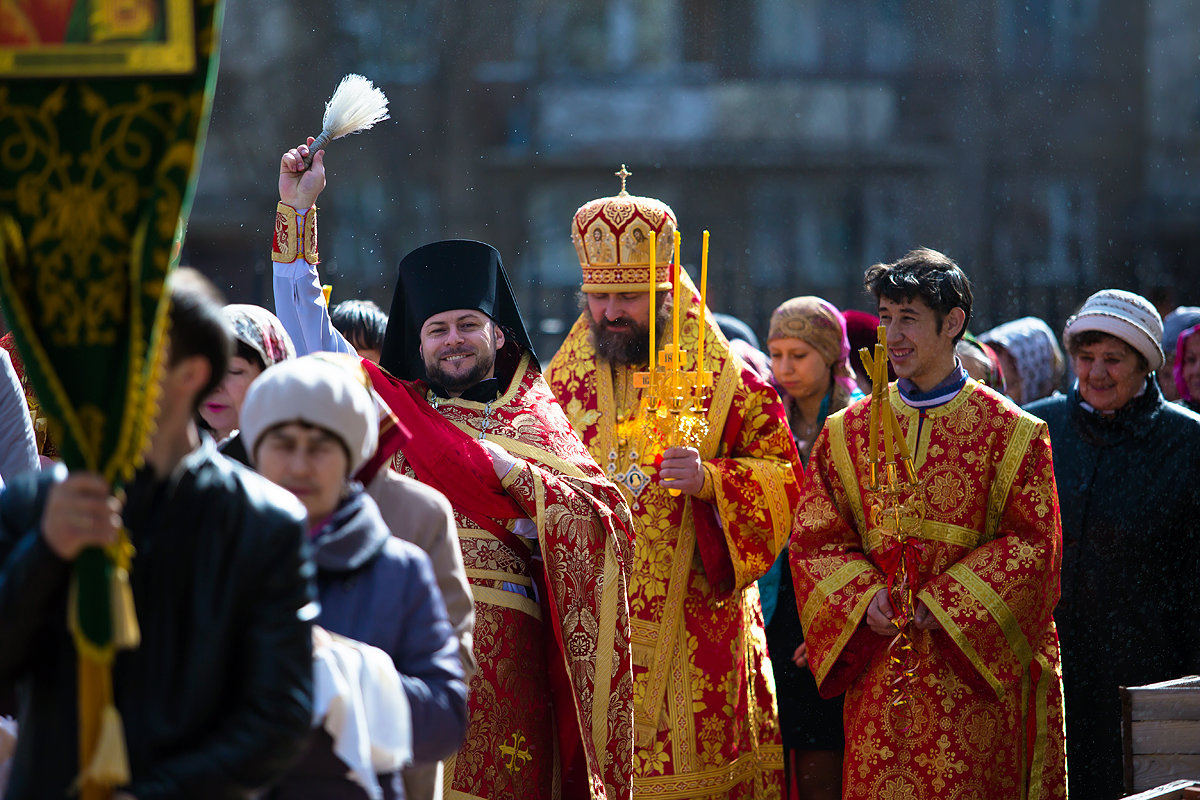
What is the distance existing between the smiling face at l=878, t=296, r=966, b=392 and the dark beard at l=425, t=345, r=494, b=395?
45.0 inches

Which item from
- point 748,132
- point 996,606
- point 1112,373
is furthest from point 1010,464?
point 748,132

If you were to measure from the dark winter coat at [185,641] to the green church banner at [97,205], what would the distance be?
3.5 inches

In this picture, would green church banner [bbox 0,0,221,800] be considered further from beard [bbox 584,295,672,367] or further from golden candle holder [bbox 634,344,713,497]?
beard [bbox 584,295,672,367]

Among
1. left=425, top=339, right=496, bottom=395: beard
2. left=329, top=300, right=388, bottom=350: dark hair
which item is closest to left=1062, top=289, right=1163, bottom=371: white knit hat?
left=425, top=339, right=496, bottom=395: beard

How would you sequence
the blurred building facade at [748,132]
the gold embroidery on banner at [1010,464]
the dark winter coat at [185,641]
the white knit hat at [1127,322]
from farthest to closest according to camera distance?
the blurred building facade at [748,132] < the white knit hat at [1127,322] < the gold embroidery on banner at [1010,464] < the dark winter coat at [185,641]

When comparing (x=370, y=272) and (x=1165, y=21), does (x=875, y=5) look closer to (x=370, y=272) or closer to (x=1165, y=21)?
(x=1165, y=21)

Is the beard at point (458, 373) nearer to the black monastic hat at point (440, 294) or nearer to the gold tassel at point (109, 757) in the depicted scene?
the black monastic hat at point (440, 294)

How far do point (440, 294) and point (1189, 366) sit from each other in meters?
3.53

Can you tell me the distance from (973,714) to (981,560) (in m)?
0.42

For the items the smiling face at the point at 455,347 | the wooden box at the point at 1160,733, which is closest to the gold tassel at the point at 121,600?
the smiling face at the point at 455,347

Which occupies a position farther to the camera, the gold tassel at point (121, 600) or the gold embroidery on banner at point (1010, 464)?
the gold embroidery on banner at point (1010, 464)

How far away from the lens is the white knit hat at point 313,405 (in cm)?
236

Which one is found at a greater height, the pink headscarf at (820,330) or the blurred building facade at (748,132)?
the blurred building facade at (748,132)

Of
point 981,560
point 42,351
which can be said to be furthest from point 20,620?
point 981,560
